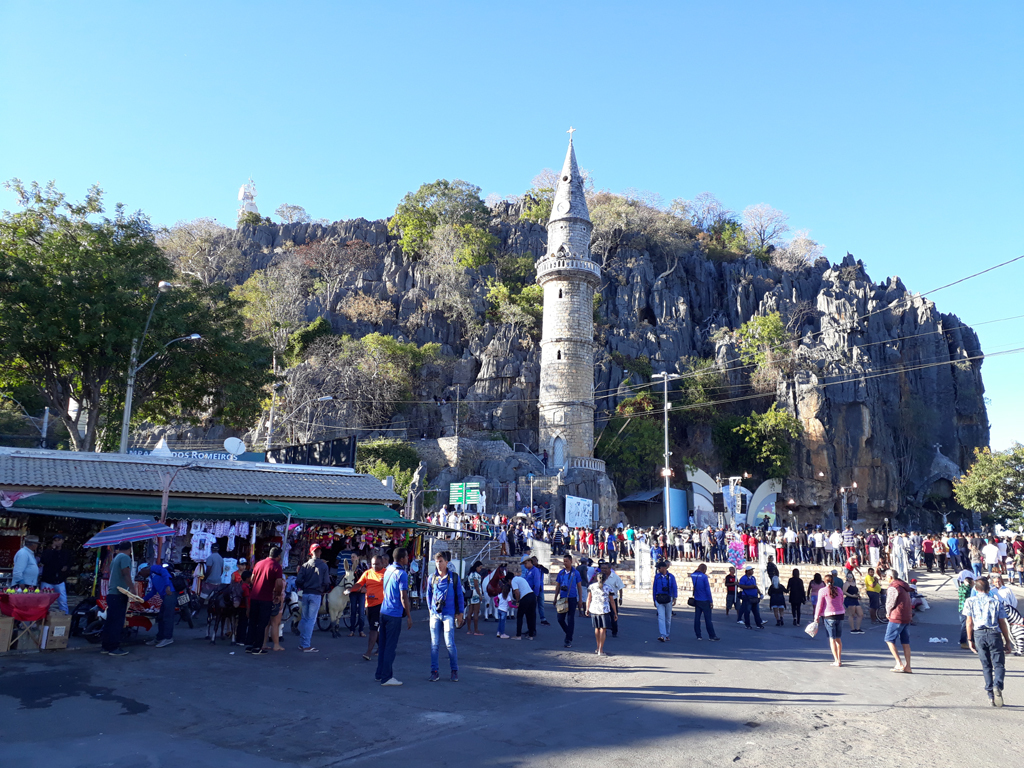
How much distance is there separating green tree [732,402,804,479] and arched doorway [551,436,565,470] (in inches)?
537

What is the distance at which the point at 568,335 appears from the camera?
148 feet

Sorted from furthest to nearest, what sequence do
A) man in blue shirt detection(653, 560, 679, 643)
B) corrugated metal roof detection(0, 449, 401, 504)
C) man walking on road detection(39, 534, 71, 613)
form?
corrugated metal roof detection(0, 449, 401, 504), man in blue shirt detection(653, 560, 679, 643), man walking on road detection(39, 534, 71, 613)

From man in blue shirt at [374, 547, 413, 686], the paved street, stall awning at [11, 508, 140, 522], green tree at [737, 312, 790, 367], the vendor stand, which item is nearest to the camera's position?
the paved street

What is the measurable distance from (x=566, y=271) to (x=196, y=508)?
33.3m

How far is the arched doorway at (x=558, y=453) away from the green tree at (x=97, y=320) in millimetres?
20963

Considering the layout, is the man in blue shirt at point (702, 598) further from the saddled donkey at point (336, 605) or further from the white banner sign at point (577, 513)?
the white banner sign at point (577, 513)

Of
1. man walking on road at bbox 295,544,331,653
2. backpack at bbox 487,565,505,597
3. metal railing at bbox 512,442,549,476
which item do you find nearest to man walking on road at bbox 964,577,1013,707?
backpack at bbox 487,565,505,597

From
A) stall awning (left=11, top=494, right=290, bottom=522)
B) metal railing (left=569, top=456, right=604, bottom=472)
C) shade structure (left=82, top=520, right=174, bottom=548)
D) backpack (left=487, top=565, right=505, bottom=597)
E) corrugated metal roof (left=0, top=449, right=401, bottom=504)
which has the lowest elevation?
backpack (left=487, top=565, right=505, bottom=597)

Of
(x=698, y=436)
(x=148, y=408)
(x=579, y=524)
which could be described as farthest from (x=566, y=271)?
(x=148, y=408)

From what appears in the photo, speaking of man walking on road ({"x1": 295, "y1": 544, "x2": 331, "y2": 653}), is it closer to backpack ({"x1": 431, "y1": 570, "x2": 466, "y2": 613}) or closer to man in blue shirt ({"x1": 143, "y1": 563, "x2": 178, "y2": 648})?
man in blue shirt ({"x1": 143, "y1": 563, "x2": 178, "y2": 648})

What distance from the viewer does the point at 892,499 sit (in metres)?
50.5

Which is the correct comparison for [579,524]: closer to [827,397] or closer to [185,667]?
[185,667]

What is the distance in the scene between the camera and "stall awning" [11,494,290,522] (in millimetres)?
14023

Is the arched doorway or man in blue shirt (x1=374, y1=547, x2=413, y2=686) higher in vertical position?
the arched doorway
